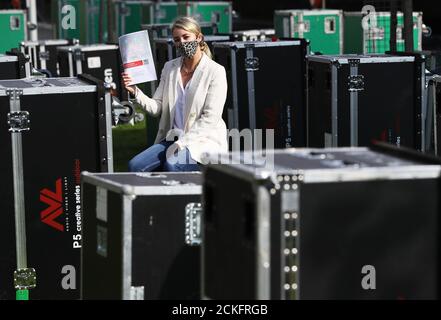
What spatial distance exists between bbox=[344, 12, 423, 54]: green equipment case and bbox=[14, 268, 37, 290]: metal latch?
42.2ft

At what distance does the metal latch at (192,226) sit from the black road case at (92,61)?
12180mm

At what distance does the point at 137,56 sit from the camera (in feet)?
31.6

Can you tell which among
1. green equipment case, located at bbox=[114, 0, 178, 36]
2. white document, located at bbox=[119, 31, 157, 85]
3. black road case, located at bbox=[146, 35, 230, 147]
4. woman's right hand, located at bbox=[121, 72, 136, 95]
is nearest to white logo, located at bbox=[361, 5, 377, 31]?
black road case, located at bbox=[146, 35, 230, 147]

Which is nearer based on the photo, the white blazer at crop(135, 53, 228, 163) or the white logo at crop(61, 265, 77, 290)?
the white logo at crop(61, 265, 77, 290)

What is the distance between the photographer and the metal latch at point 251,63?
15438mm

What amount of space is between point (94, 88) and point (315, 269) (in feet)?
11.5

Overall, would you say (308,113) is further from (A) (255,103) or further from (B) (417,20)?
(B) (417,20)

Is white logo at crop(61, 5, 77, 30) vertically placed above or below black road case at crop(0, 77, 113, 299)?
above

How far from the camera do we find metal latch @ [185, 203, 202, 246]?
23.4 ft

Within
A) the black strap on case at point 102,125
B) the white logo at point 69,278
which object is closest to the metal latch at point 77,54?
the black strap on case at point 102,125

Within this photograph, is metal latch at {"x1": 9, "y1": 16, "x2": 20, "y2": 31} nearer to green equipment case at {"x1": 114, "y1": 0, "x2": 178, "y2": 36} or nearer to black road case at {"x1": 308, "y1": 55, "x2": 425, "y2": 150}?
green equipment case at {"x1": 114, "y1": 0, "x2": 178, "y2": 36}

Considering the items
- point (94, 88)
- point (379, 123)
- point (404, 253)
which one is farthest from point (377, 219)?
point (379, 123)

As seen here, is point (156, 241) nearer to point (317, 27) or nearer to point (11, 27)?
point (11, 27)

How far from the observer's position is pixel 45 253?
9.22 m
